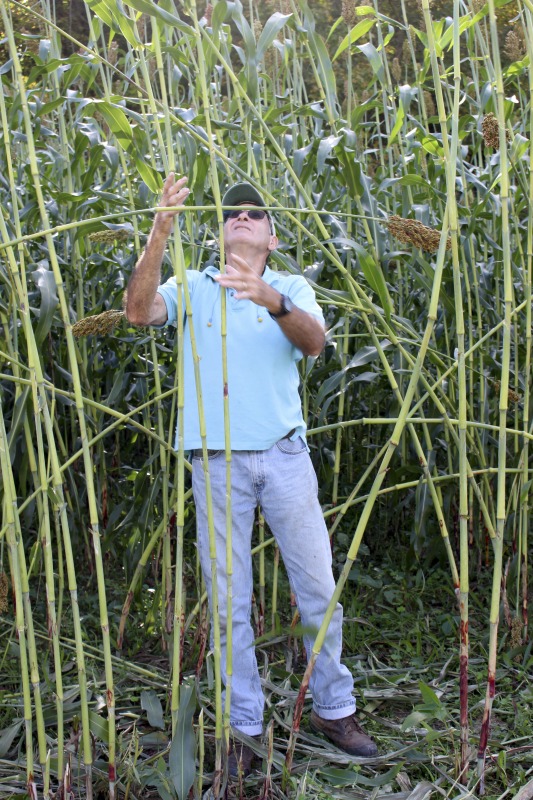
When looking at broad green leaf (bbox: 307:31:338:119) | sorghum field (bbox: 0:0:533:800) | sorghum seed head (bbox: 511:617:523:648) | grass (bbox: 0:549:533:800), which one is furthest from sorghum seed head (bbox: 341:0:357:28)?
sorghum seed head (bbox: 511:617:523:648)

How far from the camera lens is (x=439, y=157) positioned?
143 inches

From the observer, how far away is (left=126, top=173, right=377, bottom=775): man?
2.50m

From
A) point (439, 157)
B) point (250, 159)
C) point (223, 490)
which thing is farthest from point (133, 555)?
point (439, 157)

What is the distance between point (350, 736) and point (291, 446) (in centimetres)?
90

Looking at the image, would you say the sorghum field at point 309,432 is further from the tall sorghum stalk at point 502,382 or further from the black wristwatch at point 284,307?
the black wristwatch at point 284,307

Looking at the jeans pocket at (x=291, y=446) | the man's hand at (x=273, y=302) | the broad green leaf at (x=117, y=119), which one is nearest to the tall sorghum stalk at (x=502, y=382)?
the man's hand at (x=273, y=302)

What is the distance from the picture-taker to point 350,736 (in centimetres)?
264

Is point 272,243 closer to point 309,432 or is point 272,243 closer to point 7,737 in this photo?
point 309,432

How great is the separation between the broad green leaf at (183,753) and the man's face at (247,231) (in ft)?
4.15

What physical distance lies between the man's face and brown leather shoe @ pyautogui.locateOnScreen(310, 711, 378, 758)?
1.45m

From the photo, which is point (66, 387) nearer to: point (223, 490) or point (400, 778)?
point (223, 490)

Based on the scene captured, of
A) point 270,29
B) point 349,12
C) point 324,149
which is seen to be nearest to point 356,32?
point 349,12

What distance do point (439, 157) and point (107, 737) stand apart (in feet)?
8.54

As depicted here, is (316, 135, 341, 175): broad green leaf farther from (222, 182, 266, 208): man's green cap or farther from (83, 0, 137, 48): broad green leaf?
(83, 0, 137, 48): broad green leaf
